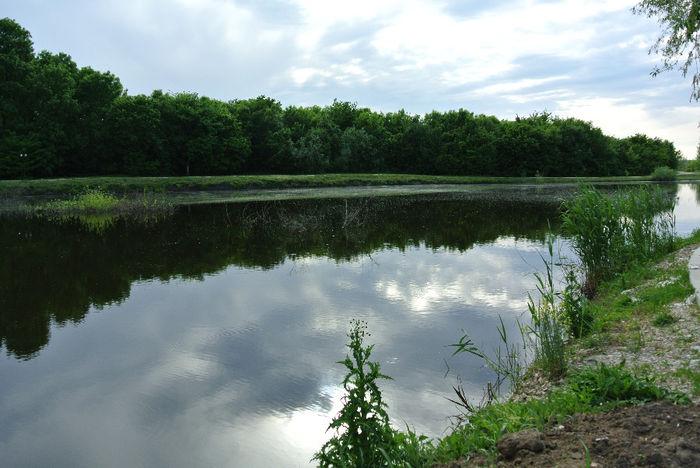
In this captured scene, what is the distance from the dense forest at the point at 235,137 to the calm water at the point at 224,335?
126 feet

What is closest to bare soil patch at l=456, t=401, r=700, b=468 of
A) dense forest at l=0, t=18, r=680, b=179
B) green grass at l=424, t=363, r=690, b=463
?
green grass at l=424, t=363, r=690, b=463

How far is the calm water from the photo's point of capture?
509cm

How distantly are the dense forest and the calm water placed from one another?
126 ft

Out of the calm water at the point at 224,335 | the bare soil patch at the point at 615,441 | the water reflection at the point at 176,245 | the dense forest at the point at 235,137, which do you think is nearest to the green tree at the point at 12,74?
the dense forest at the point at 235,137

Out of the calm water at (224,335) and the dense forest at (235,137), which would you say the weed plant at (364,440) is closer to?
the calm water at (224,335)

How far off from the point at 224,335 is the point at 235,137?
57184mm

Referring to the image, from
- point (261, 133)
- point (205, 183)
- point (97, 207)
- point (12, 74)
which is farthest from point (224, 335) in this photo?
point (261, 133)

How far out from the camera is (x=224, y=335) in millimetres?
7969

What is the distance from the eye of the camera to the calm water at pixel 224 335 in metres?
5.09

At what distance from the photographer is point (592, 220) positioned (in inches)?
390

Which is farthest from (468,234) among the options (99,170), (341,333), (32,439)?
(99,170)

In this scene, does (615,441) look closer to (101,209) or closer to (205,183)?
(101,209)

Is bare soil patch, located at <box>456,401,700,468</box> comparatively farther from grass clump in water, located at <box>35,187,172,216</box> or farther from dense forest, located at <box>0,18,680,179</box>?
dense forest, located at <box>0,18,680,179</box>

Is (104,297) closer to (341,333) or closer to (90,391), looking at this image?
(90,391)
